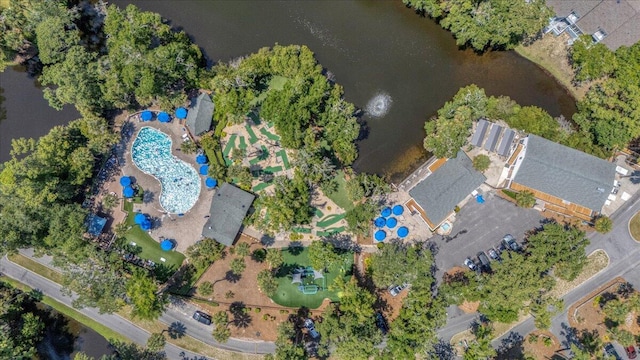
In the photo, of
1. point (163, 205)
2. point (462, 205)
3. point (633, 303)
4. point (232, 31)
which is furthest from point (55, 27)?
point (633, 303)

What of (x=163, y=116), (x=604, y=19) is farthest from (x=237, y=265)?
(x=604, y=19)

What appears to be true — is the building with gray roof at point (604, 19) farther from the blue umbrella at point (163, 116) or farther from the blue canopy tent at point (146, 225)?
the blue canopy tent at point (146, 225)

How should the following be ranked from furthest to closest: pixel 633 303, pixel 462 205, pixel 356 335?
pixel 462 205 < pixel 633 303 < pixel 356 335

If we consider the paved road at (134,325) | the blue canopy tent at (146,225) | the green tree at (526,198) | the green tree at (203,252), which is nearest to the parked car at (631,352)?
the green tree at (526,198)

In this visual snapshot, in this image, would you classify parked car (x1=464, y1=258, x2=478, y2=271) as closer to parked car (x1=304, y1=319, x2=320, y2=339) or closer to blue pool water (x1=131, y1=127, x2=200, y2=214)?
parked car (x1=304, y1=319, x2=320, y2=339)

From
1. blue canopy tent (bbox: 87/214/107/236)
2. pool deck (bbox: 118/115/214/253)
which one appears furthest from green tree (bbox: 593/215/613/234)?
blue canopy tent (bbox: 87/214/107/236)

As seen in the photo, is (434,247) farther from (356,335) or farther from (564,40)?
(564,40)
